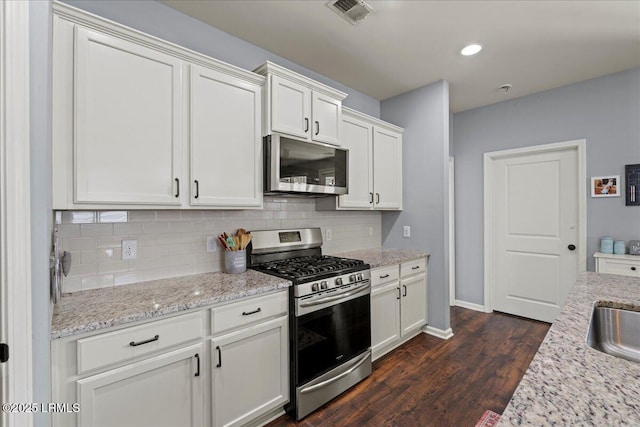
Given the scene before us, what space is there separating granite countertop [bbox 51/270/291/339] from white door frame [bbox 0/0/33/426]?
0.23m

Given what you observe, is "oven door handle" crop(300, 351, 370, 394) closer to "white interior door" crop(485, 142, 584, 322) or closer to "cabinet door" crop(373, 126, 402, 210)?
"cabinet door" crop(373, 126, 402, 210)

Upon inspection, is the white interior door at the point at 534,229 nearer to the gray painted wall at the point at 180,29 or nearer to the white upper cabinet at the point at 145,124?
the gray painted wall at the point at 180,29

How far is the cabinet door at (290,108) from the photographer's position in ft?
7.16

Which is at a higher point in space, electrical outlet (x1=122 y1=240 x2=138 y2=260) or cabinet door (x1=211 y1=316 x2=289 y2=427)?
electrical outlet (x1=122 y1=240 x2=138 y2=260)

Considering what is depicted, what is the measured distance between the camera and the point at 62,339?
1188 millimetres

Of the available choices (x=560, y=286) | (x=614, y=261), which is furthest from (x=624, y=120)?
(x=560, y=286)

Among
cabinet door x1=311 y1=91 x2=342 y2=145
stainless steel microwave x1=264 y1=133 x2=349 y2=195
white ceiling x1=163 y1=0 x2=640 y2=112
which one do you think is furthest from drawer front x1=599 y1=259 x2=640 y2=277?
cabinet door x1=311 y1=91 x2=342 y2=145

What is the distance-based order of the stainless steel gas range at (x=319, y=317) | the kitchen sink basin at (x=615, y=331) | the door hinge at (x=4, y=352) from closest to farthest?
the door hinge at (x=4, y=352) → the kitchen sink basin at (x=615, y=331) → the stainless steel gas range at (x=319, y=317)

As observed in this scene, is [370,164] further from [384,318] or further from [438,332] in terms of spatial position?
[438,332]

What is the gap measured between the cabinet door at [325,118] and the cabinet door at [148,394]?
5.92ft

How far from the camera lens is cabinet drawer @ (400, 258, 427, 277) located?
294 cm

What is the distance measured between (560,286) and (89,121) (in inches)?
183

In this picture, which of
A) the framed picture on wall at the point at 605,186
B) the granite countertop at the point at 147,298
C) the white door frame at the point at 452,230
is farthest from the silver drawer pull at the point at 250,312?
the framed picture on wall at the point at 605,186

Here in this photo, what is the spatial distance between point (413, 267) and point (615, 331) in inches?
71.9
